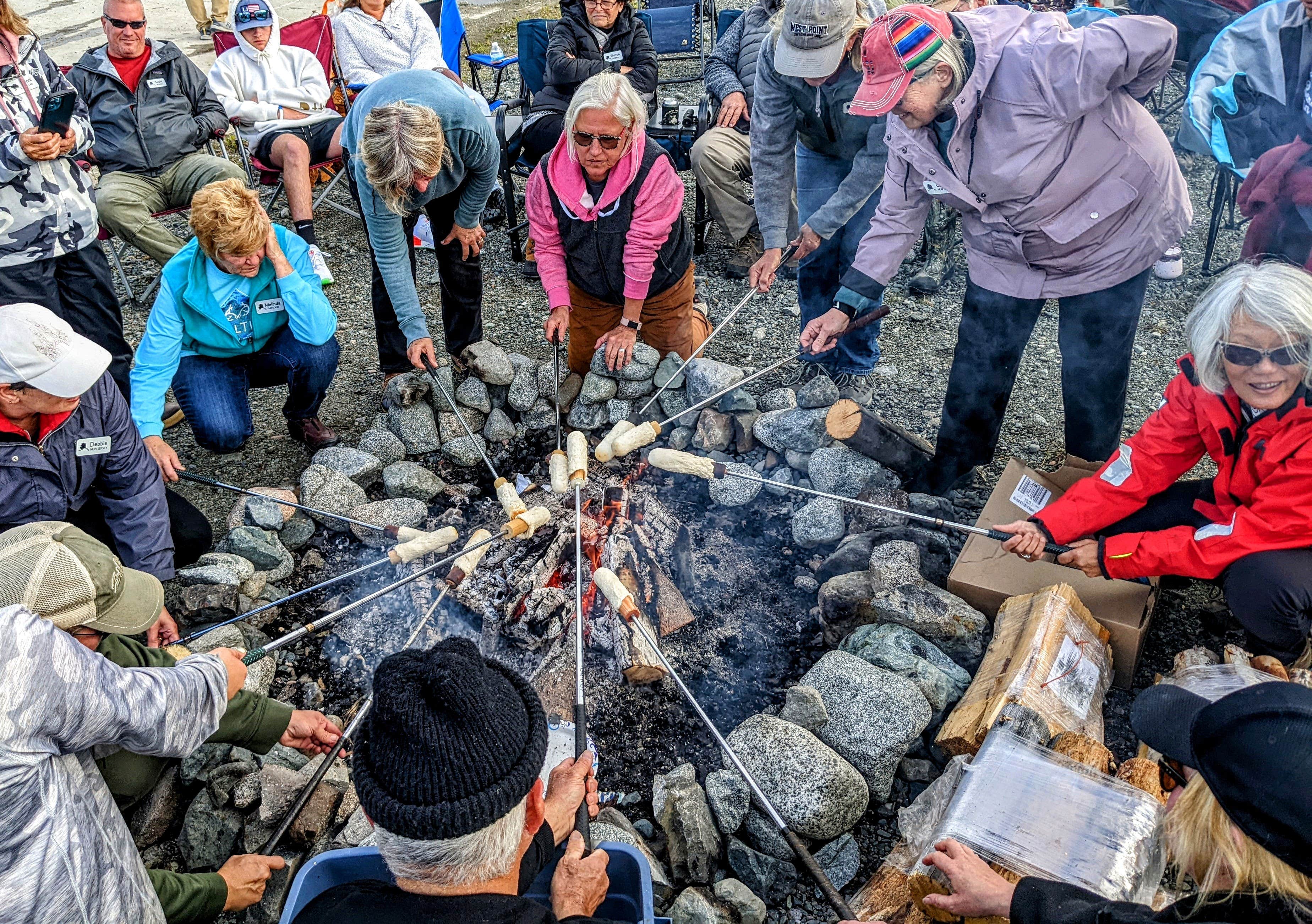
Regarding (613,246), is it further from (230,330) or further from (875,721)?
(875,721)

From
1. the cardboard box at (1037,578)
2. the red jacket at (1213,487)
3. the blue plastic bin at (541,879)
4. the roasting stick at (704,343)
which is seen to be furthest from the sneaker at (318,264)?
the red jacket at (1213,487)

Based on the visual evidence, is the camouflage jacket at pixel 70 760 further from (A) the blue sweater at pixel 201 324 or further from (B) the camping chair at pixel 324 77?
(B) the camping chair at pixel 324 77

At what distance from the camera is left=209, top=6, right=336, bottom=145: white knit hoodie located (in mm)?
6223

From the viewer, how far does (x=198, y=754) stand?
9.75ft

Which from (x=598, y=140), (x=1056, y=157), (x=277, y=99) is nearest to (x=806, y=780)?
(x=1056, y=157)

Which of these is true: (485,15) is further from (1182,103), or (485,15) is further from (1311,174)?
(1311,174)

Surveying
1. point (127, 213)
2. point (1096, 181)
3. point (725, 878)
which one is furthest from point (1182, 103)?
point (127, 213)

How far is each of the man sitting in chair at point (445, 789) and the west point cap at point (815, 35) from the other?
2890mm

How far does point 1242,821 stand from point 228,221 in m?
3.98

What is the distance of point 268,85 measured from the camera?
6332 millimetres

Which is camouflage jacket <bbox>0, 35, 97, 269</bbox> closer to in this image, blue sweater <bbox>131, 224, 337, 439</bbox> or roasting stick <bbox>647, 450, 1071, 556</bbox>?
blue sweater <bbox>131, 224, 337, 439</bbox>

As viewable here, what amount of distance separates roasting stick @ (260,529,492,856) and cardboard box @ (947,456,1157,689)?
1.85 metres

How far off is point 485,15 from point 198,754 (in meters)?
11.4

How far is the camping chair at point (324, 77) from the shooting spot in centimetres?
643
